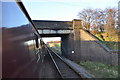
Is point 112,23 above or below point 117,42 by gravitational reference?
above

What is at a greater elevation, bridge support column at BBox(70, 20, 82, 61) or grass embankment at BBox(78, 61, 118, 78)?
bridge support column at BBox(70, 20, 82, 61)

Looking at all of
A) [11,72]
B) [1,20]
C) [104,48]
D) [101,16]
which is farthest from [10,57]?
[101,16]

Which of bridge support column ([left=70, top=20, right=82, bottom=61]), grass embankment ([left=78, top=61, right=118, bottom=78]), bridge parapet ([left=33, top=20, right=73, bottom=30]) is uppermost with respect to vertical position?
bridge parapet ([left=33, top=20, right=73, bottom=30])

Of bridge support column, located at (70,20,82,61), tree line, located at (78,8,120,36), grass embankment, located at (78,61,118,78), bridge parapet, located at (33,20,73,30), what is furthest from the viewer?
bridge parapet, located at (33,20,73,30)

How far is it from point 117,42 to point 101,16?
5851mm

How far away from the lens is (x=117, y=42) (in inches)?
475

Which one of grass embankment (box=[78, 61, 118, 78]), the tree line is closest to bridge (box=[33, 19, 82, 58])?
the tree line

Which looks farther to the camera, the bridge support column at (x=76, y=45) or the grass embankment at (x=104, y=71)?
the bridge support column at (x=76, y=45)

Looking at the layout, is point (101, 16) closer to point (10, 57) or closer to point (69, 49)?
point (69, 49)

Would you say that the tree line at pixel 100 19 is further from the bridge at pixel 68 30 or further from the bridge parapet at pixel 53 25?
the bridge parapet at pixel 53 25

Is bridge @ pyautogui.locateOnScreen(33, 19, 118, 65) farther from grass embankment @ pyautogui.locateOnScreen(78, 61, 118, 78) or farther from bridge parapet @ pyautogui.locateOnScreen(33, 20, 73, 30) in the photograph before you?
grass embankment @ pyautogui.locateOnScreen(78, 61, 118, 78)

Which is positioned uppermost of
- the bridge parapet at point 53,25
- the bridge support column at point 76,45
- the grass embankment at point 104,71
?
the bridge parapet at point 53,25

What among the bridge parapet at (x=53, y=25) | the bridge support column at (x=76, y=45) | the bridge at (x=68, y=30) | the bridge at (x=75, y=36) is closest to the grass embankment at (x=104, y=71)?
the bridge at (x=75, y=36)

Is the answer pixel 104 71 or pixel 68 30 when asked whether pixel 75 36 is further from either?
A: pixel 104 71
